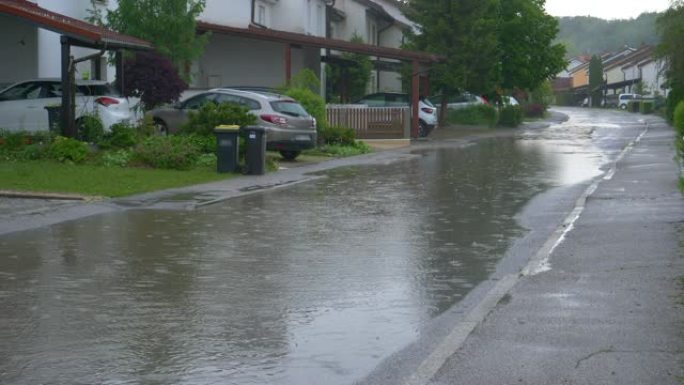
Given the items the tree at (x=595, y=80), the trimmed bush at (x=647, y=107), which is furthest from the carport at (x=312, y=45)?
the tree at (x=595, y=80)

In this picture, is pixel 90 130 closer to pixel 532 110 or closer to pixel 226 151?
pixel 226 151

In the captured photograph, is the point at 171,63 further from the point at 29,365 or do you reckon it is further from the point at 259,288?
the point at 29,365

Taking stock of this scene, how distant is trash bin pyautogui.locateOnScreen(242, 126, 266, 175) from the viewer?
22.1m

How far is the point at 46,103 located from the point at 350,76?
2442 centimetres

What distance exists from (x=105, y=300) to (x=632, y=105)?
89181 mm

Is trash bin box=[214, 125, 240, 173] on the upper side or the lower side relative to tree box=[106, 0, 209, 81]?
lower

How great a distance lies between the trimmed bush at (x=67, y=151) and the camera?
847 inches

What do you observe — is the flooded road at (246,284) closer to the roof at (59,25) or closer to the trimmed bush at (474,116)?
the roof at (59,25)

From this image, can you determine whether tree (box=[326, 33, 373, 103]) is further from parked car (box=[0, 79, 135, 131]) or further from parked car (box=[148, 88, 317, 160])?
parked car (box=[0, 79, 135, 131])

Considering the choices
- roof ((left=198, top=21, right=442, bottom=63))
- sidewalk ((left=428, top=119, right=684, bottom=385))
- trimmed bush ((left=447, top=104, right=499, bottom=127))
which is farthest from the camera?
trimmed bush ((left=447, top=104, right=499, bottom=127))

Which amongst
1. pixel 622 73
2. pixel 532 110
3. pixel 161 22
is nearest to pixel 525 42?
pixel 532 110

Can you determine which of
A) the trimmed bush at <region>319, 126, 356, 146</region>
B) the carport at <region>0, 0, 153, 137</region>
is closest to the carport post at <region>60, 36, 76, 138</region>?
the carport at <region>0, 0, 153, 137</region>

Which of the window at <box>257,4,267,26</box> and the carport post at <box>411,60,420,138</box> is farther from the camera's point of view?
the window at <box>257,4,267,26</box>

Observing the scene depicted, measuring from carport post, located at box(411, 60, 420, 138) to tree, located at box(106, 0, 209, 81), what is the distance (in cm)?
1131
